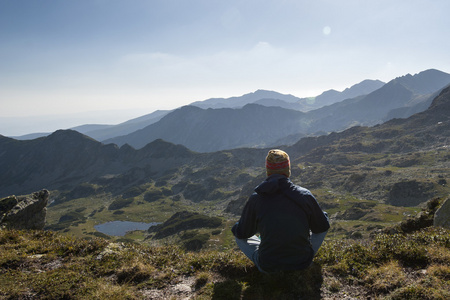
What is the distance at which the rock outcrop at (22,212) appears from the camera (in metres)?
20.7

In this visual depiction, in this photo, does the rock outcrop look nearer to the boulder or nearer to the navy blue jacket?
the navy blue jacket

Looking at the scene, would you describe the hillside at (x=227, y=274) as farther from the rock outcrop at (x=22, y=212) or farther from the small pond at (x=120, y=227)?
the small pond at (x=120, y=227)

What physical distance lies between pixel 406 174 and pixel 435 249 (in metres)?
181

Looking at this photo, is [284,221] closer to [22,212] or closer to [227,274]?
[227,274]

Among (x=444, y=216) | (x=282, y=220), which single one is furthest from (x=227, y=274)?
(x=444, y=216)

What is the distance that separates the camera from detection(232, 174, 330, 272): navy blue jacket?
20.7 feet

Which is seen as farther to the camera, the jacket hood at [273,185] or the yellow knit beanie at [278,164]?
the yellow knit beanie at [278,164]

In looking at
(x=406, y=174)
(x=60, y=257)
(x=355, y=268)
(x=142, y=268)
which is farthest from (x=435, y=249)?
(x=406, y=174)

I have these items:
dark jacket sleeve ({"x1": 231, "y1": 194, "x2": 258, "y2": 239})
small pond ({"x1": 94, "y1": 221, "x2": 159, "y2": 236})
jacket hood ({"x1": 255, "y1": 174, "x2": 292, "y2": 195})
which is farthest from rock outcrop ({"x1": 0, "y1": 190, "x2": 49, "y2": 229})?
small pond ({"x1": 94, "y1": 221, "x2": 159, "y2": 236})

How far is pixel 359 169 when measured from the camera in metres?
193

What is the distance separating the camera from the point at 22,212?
74.2ft

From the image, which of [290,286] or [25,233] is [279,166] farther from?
[25,233]

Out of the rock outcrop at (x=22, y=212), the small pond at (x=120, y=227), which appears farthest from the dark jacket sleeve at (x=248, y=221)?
the small pond at (x=120, y=227)

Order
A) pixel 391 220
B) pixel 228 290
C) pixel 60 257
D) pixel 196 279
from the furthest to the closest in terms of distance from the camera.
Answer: pixel 391 220, pixel 60 257, pixel 196 279, pixel 228 290
